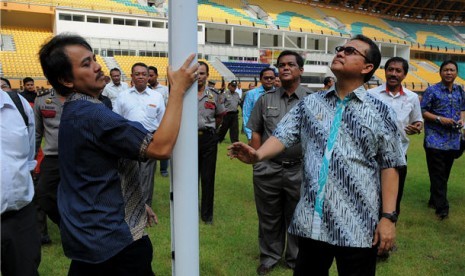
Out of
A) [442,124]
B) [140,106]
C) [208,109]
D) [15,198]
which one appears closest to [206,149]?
[208,109]

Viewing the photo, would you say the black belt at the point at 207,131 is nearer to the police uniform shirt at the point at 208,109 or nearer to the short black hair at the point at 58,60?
the police uniform shirt at the point at 208,109

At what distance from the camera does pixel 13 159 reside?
242cm

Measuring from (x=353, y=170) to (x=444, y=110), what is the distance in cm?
438

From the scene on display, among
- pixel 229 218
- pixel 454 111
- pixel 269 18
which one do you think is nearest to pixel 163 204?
pixel 229 218

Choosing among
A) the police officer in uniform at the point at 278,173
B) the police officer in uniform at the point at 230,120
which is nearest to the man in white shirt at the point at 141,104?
the police officer in uniform at the point at 278,173

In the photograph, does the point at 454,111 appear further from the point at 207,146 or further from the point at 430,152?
the point at 207,146

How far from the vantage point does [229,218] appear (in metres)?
6.26

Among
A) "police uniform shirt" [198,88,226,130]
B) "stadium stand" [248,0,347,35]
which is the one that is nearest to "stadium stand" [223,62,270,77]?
"stadium stand" [248,0,347,35]

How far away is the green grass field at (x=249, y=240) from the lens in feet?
14.7

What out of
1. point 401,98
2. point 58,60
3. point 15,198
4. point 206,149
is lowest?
point 206,149

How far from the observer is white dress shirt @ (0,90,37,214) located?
237 cm

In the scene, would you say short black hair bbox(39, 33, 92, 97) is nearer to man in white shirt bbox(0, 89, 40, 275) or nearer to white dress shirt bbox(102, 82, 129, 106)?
man in white shirt bbox(0, 89, 40, 275)

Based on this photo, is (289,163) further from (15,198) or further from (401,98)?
(15,198)

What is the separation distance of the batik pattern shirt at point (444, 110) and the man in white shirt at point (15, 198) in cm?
537
